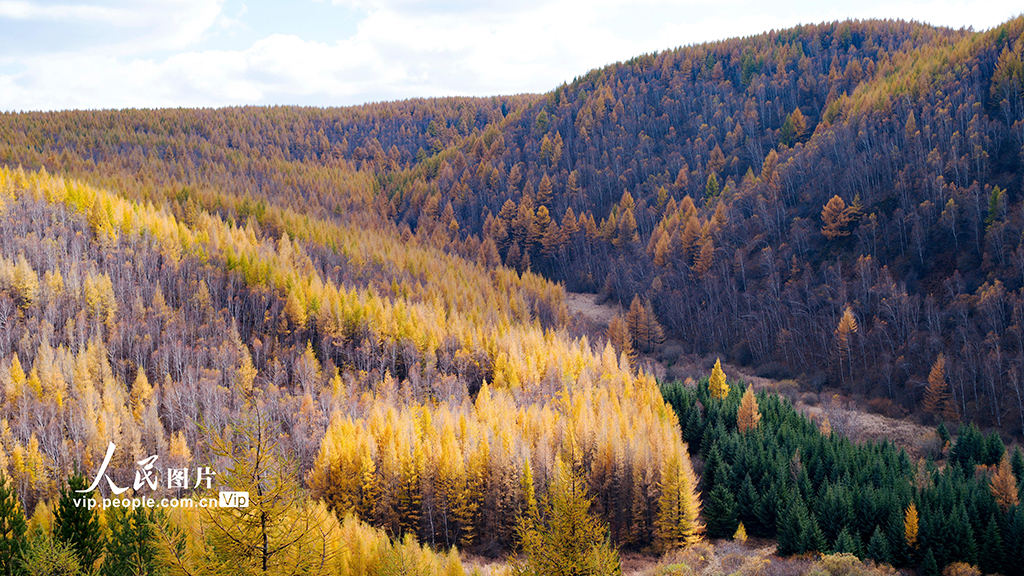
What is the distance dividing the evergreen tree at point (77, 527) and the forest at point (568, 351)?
13 cm

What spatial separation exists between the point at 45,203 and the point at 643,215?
132 m

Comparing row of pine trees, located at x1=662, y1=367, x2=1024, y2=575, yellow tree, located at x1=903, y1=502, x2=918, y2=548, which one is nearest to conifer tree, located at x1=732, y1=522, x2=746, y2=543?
row of pine trees, located at x1=662, y1=367, x2=1024, y2=575

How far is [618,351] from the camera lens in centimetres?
12738

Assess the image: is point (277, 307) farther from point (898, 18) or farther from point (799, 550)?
point (898, 18)

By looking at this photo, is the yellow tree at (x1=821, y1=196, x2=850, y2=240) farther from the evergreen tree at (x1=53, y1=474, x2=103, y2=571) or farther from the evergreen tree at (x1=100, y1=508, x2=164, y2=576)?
the evergreen tree at (x1=53, y1=474, x2=103, y2=571)

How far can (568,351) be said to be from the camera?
102 meters

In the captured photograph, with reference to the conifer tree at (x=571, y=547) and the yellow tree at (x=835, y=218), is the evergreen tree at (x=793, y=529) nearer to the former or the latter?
the conifer tree at (x=571, y=547)

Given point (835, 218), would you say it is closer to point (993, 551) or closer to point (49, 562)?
point (993, 551)

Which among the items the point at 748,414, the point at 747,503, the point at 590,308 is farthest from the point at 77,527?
the point at 590,308

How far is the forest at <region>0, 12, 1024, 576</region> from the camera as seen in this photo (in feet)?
171

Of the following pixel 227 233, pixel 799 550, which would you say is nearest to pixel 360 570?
pixel 799 550

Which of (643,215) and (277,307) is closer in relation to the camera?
(277,307)

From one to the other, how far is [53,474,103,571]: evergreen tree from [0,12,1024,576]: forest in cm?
13

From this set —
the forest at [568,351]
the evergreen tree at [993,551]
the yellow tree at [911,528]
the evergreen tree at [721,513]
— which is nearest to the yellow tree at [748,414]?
the forest at [568,351]
